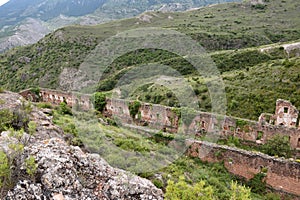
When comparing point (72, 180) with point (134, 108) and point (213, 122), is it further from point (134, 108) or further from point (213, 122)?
point (134, 108)

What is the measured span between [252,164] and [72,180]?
1286 centimetres

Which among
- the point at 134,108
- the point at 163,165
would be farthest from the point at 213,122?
the point at 163,165

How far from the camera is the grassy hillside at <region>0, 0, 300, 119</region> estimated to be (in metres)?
33.1

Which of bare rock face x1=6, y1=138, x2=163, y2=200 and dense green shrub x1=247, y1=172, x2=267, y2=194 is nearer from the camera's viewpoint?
bare rock face x1=6, y1=138, x2=163, y2=200

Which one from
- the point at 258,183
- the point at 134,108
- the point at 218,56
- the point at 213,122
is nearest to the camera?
the point at 258,183

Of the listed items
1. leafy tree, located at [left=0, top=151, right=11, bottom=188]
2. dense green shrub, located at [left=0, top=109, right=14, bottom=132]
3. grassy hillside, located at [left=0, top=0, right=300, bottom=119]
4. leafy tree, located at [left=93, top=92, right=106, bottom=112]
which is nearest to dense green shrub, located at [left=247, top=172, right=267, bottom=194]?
grassy hillside, located at [left=0, top=0, right=300, bottom=119]

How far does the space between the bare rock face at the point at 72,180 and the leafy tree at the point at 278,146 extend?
1477cm

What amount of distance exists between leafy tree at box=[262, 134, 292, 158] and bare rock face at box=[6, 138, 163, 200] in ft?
48.5

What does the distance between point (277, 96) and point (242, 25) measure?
213 ft

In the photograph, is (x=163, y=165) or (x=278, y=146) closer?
(x=163, y=165)

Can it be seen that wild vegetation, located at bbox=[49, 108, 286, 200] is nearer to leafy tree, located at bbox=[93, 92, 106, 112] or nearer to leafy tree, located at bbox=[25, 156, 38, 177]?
leafy tree, located at bbox=[25, 156, 38, 177]

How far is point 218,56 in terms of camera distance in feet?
180

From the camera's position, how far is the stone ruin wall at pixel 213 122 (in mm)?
22516

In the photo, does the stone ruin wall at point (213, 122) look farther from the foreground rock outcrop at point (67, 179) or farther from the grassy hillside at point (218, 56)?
the foreground rock outcrop at point (67, 179)
